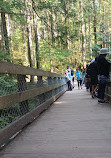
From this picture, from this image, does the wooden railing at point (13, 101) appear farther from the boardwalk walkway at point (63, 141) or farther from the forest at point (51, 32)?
the forest at point (51, 32)

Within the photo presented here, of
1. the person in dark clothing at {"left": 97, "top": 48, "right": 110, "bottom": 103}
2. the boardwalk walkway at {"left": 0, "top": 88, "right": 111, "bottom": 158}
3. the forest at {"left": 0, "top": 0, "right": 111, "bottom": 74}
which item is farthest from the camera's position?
the forest at {"left": 0, "top": 0, "right": 111, "bottom": 74}

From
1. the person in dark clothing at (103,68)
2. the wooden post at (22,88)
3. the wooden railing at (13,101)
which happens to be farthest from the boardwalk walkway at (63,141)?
the person in dark clothing at (103,68)

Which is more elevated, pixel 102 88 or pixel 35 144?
pixel 102 88

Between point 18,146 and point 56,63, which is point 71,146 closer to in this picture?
point 18,146

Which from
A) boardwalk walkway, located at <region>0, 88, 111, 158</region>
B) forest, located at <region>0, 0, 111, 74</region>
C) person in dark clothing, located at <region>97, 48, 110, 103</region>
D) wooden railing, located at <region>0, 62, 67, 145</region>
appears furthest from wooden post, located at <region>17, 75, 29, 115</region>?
forest, located at <region>0, 0, 111, 74</region>

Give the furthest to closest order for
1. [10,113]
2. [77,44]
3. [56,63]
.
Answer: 1. [77,44]
2. [56,63]
3. [10,113]

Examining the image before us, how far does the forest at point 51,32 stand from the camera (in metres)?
11.6

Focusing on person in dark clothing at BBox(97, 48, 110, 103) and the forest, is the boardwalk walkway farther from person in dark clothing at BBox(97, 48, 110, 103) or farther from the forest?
the forest

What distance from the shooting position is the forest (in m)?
11.6

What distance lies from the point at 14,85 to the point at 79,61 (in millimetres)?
31922

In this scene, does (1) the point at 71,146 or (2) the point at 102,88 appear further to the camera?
(2) the point at 102,88

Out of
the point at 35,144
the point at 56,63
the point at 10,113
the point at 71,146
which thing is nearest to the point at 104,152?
the point at 71,146

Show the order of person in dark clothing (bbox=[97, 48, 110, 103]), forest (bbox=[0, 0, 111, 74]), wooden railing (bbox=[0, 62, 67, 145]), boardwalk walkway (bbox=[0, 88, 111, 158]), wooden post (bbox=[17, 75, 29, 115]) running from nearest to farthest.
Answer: boardwalk walkway (bbox=[0, 88, 111, 158])
wooden railing (bbox=[0, 62, 67, 145])
wooden post (bbox=[17, 75, 29, 115])
person in dark clothing (bbox=[97, 48, 110, 103])
forest (bbox=[0, 0, 111, 74])

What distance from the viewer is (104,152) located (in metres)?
2.46
